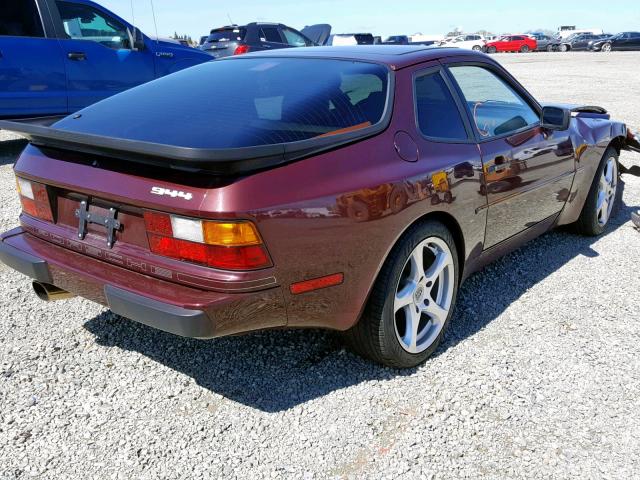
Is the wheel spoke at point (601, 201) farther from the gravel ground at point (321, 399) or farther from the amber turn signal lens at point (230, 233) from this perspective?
the amber turn signal lens at point (230, 233)

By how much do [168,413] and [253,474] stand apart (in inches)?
→ 20.5

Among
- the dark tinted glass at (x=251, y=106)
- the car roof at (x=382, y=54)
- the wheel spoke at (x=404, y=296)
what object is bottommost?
the wheel spoke at (x=404, y=296)

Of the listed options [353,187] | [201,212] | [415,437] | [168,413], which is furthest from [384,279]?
[168,413]

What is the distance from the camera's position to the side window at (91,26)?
714 cm

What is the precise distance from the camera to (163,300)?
7.19 feet

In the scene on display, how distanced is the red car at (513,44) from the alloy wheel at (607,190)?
41334 mm

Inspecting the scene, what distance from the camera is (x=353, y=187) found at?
2387 millimetres

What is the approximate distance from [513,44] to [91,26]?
40.7 m

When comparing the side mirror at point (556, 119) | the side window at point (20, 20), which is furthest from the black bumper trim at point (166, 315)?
the side window at point (20, 20)

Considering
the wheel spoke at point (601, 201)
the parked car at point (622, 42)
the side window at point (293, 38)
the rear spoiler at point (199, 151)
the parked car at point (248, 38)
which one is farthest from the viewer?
the parked car at point (622, 42)

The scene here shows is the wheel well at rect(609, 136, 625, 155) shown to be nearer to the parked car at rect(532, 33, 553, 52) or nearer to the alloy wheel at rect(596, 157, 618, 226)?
the alloy wheel at rect(596, 157, 618, 226)

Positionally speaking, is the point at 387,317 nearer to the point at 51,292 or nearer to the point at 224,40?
the point at 51,292

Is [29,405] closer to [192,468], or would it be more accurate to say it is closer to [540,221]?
[192,468]

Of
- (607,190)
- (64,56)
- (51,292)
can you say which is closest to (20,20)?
(64,56)
